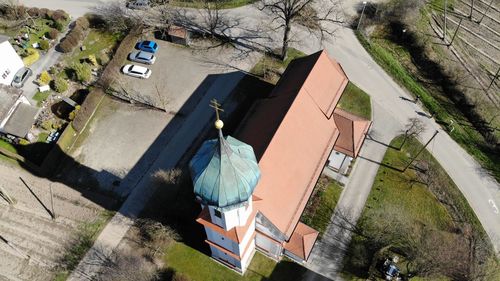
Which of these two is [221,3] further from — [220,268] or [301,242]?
[220,268]

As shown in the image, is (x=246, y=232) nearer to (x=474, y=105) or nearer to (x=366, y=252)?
(x=366, y=252)

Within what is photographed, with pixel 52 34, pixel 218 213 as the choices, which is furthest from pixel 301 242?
pixel 52 34

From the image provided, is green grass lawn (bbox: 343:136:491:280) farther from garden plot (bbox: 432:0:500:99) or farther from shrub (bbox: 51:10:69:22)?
shrub (bbox: 51:10:69:22)

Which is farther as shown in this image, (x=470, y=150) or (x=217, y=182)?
(x=470, y=150)

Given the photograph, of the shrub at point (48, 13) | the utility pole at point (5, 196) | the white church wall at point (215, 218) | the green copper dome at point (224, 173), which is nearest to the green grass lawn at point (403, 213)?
the white church wall at point (215, 218)

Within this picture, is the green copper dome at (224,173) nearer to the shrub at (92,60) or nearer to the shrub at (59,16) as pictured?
the shrub at (92,60)

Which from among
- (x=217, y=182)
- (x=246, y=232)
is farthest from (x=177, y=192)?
(x=217, y=182)

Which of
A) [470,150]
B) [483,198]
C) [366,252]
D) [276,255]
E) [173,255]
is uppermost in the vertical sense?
[470,150]
